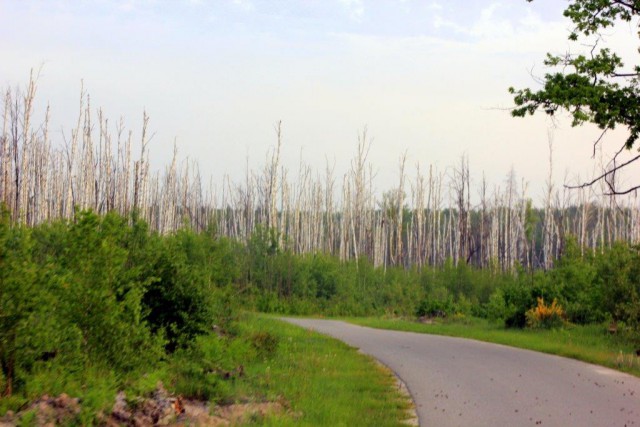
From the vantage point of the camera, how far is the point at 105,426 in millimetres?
8133

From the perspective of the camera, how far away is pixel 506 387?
13953mm

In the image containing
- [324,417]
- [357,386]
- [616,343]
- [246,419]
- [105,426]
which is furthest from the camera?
[616,343]

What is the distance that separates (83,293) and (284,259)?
119 feet

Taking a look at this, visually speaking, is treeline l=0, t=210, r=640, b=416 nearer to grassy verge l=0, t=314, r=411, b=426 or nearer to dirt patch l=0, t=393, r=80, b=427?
grassy verge l=0, t=314, r=411, b=426

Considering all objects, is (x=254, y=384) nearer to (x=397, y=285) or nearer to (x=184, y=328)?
(x=184, y=328)

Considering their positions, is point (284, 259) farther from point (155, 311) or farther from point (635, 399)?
point (635, 399)

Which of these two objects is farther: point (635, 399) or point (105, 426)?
point (635, 399)

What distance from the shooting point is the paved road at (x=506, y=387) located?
1120 cm

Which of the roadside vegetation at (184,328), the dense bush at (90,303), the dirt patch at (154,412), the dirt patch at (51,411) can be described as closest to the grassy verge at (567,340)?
the roadside vegetation at (184,328)

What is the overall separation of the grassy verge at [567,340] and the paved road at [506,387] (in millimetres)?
604

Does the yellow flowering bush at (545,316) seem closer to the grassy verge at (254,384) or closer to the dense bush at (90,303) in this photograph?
the grassy verge at (254,384)

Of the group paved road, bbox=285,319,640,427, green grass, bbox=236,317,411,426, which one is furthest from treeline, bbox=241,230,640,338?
green grass, bbox=236,317,411,426

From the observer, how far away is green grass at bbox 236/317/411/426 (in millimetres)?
11055

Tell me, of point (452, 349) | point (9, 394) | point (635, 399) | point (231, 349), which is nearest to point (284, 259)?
point (452, 349)
